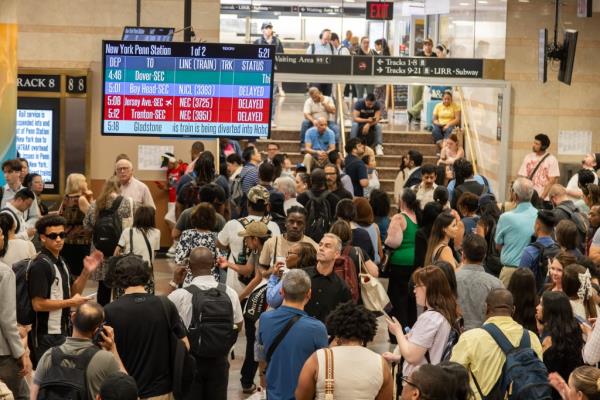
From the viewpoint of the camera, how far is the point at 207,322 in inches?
312

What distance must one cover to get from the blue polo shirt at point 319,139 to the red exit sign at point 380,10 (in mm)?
2354

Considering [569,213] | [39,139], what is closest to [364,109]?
[39,139]

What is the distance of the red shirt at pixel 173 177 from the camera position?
1730 cm

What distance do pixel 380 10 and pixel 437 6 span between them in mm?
1125

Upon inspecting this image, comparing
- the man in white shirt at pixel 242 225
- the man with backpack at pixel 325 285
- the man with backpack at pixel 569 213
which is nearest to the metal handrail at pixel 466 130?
the man with backpack at pixel 569 213

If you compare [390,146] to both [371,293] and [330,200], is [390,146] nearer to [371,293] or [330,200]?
[330,200]

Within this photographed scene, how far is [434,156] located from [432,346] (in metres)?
15.6

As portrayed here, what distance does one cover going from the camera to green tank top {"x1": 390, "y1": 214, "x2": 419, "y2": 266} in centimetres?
1162

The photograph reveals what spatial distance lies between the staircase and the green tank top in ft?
33.2

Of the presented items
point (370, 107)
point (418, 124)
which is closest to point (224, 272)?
point (370, 107)

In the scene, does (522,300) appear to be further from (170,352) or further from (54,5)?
(54,5)

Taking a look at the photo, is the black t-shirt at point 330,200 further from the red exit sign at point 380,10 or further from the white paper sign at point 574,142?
the red exit sign at point 380,10

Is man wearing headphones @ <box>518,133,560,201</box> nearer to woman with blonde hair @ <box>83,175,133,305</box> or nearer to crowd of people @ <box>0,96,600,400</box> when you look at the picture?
crowd of people @ <box>0,96,600,400</box>

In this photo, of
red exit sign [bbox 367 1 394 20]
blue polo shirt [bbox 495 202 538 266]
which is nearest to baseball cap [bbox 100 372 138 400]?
blue polo shirt [bbox 495 202 538 266]
